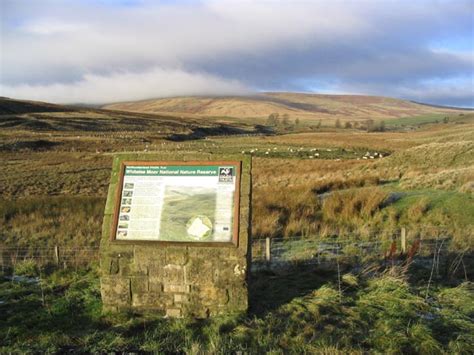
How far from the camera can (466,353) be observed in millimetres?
5422

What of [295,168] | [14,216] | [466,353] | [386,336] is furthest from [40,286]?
[295,168]

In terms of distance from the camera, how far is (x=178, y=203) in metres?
6.98

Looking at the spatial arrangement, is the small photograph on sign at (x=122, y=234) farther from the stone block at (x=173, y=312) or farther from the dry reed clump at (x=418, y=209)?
the dry reed clump at (x=418, y=209)

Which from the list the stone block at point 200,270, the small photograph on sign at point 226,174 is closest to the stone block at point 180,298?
the stone block at point 200,270

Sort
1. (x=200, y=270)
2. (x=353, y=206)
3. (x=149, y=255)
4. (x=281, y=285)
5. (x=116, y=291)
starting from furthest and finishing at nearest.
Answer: (x=353, y=206), (x=281, y=285), (x=116, y=291), (x=149, y=255), (x=200, y=270)

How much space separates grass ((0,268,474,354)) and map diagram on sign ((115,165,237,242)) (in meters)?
1.22

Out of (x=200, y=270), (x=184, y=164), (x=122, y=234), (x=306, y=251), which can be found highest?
(x=184, y=164)

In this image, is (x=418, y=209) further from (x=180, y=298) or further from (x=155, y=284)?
(x=155, y=284)

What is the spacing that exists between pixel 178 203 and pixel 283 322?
7.50 ft

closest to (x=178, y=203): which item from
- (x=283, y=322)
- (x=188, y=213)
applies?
(x=188, y=213)

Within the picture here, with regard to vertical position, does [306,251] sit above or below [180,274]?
below

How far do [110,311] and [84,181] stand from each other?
849 inches

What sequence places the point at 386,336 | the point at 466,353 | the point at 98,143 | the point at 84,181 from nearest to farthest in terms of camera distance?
the point at 466,353
the point at 386,336
the point at 84,181
the point at 98,143

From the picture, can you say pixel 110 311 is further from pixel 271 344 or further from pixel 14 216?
pixel 14 216
